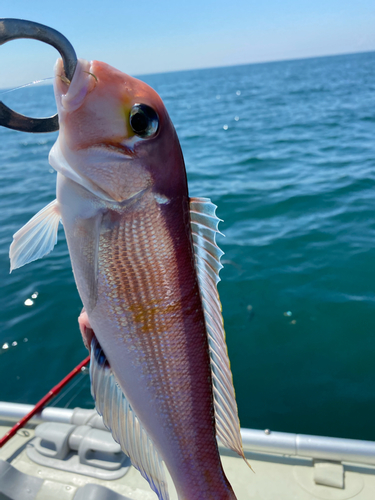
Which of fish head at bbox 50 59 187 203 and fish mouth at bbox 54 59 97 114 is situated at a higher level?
fish mouth at bbox 54 59 97 114

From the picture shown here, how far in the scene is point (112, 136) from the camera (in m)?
1.37

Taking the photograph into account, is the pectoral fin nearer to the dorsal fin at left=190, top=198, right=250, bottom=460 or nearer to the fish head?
the fish head

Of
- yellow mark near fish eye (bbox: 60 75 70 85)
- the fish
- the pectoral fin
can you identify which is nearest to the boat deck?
the fish

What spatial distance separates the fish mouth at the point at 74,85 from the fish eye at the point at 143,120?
6.2 inches

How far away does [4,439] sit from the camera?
338 cm

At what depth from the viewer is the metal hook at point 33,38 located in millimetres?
1146

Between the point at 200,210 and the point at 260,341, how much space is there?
4458mm

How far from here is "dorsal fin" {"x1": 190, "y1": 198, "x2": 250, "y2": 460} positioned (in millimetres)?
1552

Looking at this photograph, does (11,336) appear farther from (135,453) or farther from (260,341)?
(135,453)

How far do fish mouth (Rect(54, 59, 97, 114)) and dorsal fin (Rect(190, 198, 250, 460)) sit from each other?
0.52 metres

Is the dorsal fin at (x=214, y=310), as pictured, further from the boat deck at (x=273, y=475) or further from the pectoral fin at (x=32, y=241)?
the boat deck at (x=273, y=475)

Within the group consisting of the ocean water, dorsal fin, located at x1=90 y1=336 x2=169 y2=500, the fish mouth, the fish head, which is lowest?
the ocean water

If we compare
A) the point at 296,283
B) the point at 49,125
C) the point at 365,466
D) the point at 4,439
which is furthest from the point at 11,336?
the point at 49,125

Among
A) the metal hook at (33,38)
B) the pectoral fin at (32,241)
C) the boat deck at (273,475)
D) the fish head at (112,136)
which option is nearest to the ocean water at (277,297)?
the boat deck at (273,475)
